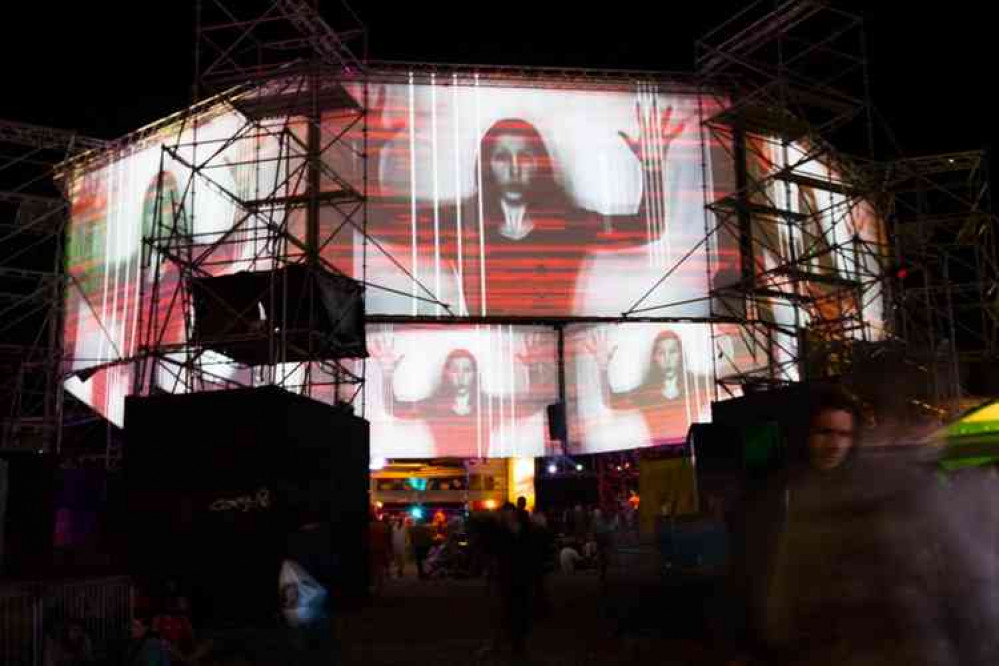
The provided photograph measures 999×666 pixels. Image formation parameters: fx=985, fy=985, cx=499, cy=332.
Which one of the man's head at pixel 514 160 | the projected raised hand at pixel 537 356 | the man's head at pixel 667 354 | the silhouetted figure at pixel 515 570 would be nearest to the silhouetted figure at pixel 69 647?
the silhouetted figure at pixel 515 570

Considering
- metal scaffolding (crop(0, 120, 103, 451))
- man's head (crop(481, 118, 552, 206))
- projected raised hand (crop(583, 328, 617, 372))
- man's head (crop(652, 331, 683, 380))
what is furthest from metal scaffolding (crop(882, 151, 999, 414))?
metal scaffolding (crop(0, 120, 103, 451))

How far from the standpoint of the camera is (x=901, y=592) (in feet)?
9.09

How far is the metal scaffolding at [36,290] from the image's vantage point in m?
28.7

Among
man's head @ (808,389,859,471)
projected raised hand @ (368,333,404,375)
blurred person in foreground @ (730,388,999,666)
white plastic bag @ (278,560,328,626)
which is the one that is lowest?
white plastic bag @ (278,560,328,626)

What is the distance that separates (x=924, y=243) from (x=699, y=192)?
7.43 m

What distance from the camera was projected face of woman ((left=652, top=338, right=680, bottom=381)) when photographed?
24859 millimetres

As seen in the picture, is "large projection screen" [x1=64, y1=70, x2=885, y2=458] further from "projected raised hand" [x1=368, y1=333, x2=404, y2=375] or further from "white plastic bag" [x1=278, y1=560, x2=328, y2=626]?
"white plastic bag" [x1=278, y1=560, x2=328, y2=626]

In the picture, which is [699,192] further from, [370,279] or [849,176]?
[370,279]

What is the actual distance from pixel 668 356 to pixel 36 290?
19379mm

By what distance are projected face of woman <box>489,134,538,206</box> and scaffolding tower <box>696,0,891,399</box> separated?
4743 millimetres

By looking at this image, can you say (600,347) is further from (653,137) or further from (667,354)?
(653,137)

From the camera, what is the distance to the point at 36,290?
30.3m

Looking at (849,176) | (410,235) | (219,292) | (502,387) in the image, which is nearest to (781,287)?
(849,176)

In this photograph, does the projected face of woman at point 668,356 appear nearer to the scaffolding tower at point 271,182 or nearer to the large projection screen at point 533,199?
the large projection screen at point 533,199
